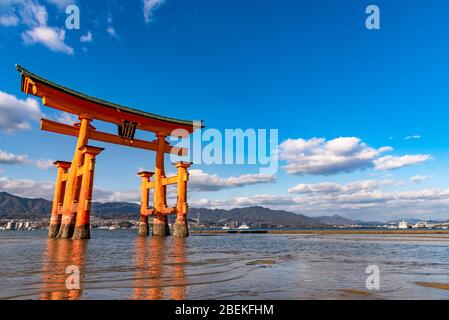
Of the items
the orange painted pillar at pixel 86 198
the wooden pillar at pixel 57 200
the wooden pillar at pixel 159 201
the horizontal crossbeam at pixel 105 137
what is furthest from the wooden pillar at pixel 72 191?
the wooden pillar at pixel 159 201

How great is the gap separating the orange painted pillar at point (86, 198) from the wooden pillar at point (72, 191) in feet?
3.05

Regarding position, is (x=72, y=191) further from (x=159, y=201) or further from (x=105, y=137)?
(x=159, y=201)

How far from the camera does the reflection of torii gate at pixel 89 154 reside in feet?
75.3

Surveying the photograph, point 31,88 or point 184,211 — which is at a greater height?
point 31,88

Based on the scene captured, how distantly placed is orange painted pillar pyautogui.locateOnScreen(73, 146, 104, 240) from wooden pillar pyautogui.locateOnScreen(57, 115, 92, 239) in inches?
36.5

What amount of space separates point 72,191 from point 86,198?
7.81ft

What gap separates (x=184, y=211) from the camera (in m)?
29.3

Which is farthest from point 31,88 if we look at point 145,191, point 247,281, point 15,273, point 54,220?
point 247,281

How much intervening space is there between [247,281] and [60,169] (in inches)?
1118

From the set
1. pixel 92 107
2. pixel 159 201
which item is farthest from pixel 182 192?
pixel 92 107

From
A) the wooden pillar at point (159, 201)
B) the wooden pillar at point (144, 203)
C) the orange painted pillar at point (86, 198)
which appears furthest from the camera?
the wooden pillar at point (144, 203)

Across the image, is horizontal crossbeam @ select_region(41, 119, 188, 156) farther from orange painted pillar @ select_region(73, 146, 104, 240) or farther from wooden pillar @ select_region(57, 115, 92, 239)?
orange painted pillar @ select_region(73, 146, 104, 240)

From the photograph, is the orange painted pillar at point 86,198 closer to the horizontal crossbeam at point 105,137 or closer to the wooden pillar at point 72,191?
the wooden pillar at point 72,191
